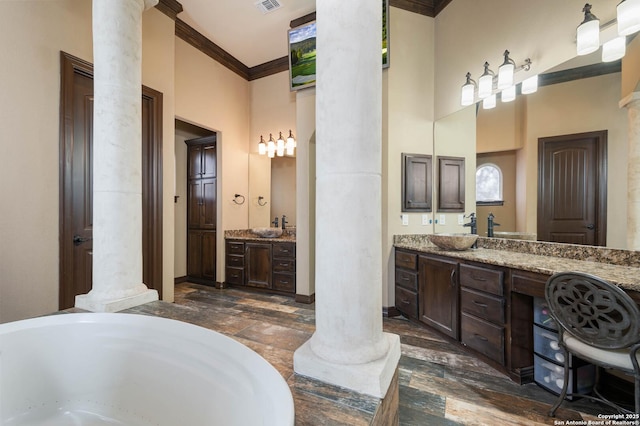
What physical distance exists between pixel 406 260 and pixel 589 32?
231cm

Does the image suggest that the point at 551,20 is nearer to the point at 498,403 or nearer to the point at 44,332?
the point at 498,403

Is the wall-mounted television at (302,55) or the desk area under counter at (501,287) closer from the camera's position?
the desk area under counter at (501,287)

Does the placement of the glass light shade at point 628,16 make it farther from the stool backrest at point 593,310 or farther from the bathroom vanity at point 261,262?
the bathroom vanity at point 261,262

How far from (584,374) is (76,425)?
296cm

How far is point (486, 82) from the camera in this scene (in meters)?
2.73

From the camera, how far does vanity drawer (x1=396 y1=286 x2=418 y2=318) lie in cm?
292

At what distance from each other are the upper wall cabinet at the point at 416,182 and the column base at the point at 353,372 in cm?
243

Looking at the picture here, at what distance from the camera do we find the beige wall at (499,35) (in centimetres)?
210

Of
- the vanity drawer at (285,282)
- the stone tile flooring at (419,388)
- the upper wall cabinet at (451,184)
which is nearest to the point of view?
the stone tile flooring at (419,388)

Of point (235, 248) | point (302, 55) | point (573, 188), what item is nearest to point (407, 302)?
point (573, 188)

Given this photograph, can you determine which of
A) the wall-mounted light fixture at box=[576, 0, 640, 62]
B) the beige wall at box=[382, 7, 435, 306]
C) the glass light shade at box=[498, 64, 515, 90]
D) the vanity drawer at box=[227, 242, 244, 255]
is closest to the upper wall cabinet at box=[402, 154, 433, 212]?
the beige wall at box=[382, 7, 435, 306]

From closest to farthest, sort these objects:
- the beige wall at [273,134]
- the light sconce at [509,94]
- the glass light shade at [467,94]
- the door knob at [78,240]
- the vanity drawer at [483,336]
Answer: the vanity drawer at [483,336]
the door knob at [78,240]
the light sconce at [509,94]
the glass light shade at [467,94]
the beige wall at [273,134]

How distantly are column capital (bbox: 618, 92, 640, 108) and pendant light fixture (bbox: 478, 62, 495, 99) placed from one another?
1.09m

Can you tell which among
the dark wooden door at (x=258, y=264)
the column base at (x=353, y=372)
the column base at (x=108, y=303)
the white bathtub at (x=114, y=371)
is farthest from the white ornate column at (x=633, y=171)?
the dark wooden door at (x=258, y=264)
